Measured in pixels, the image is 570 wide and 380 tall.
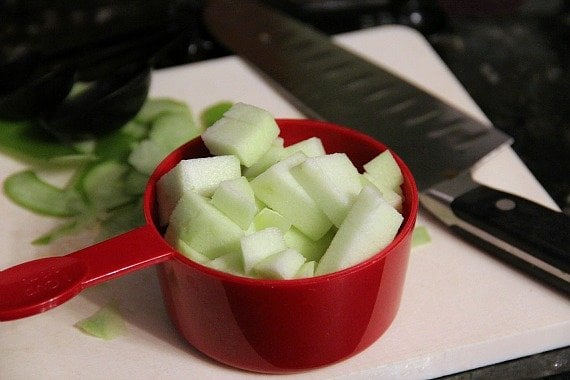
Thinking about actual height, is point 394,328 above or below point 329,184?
below

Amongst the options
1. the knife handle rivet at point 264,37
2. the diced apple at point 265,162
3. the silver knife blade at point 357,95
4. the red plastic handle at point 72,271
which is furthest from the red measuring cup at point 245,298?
the knife handle rivet at point 264,37

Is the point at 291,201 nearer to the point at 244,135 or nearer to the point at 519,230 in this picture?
the point at 244,135

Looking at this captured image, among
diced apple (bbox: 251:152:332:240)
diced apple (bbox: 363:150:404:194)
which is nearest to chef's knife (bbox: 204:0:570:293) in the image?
diced apple (bbox: 363:150:404:194)

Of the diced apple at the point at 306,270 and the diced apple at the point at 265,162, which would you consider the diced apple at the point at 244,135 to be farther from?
the diced apple at the point at 306,270

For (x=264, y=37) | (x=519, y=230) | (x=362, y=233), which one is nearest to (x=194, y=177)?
(x=362, y=233)

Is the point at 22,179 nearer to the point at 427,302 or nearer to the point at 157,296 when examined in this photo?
the point at 157,296

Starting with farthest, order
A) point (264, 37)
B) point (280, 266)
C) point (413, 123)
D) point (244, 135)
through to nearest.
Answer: point (264, 37)
point (413, 123)
point (244, 135)
point (280, 266)

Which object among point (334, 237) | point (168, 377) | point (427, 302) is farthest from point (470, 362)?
point (168, 377)
